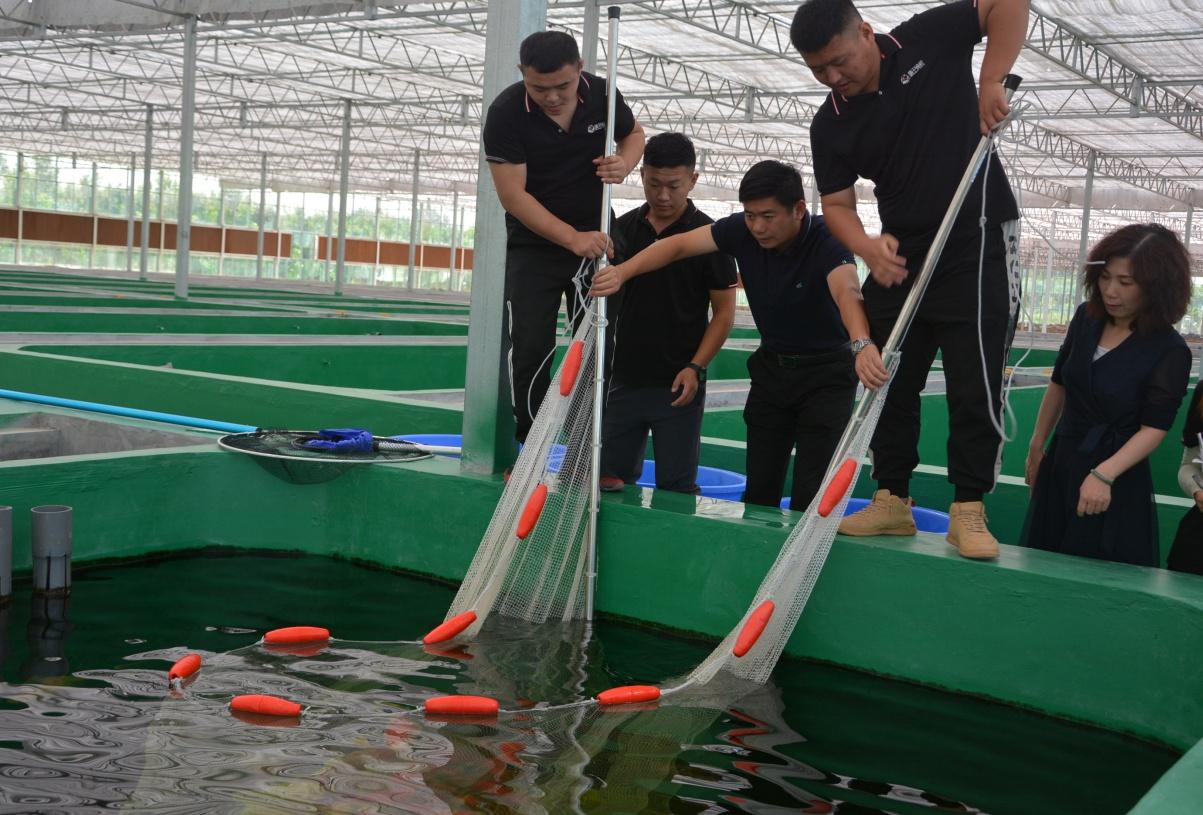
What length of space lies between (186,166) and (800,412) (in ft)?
43.7

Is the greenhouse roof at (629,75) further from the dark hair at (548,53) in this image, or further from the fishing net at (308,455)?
the dark hair at (548,53)

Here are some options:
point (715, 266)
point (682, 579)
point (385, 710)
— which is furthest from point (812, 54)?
point (385, 710)

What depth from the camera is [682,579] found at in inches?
153

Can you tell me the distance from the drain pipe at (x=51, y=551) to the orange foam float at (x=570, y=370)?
164 centimetres

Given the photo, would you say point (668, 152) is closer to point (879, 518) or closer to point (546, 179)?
point (546, 179)

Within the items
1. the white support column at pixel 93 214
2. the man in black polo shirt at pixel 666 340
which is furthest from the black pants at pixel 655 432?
the white support column at pixel 93 214

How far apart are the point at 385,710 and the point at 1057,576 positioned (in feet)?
5.73

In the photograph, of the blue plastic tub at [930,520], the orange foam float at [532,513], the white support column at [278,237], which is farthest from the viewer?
the white support column at [278,237]

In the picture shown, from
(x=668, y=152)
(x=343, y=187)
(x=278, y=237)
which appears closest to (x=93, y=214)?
(x=278, y=237)

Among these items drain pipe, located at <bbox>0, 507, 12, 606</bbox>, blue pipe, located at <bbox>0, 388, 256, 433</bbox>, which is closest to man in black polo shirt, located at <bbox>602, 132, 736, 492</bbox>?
blue pipe, located at <bbox>0, 388, 256, 433</bbox>

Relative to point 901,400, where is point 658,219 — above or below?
above

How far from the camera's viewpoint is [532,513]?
3.65 m

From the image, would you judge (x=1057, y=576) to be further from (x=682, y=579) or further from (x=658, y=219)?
(x=658, y=219)

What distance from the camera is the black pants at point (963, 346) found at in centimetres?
322
